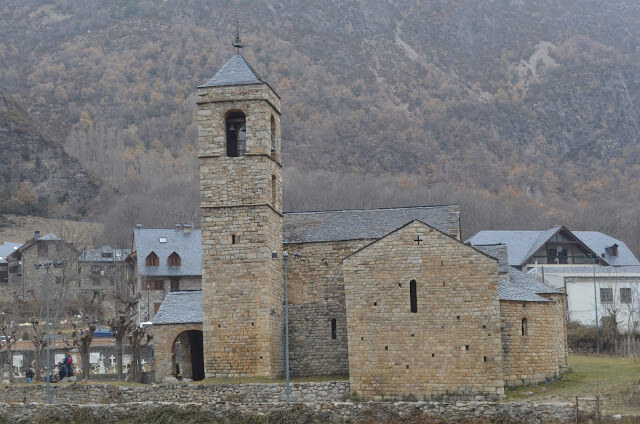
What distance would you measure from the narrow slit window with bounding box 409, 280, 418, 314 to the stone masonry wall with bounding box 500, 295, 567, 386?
3.83 metres

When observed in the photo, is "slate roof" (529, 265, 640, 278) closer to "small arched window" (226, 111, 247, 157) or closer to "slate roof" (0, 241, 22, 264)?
"small arched window" (226, 111, 247, 157)

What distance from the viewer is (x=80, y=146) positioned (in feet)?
509

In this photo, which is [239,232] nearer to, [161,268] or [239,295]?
[239,295]

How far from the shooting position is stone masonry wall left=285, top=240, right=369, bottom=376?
4350 centimetres

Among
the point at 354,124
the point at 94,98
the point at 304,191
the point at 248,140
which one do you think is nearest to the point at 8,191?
the point at 304,191

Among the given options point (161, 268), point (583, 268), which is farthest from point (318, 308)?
point (161, 268)

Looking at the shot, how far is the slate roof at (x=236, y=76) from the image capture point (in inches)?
1687

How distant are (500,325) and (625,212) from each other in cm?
9358

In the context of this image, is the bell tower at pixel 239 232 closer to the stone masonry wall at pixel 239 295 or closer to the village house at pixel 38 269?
the stone masonry wall at pixel 239 295

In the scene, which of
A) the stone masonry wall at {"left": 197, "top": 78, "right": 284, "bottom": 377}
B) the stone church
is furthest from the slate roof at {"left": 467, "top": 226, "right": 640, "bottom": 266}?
the stone masonry wall at {"left": 197, "top": 78, "right": 284, "bottom": 377}

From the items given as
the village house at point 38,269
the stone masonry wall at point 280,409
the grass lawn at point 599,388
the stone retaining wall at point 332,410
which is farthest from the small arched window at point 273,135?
the village house at point 38,269

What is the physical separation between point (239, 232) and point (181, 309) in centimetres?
518

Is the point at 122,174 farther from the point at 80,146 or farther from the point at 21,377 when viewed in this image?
the point at 21,377

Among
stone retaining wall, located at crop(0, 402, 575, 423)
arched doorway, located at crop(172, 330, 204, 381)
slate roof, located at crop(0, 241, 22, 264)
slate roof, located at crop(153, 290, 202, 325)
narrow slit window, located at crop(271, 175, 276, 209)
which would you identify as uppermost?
slate roof, located at crop(0, 241, 22, 264)
